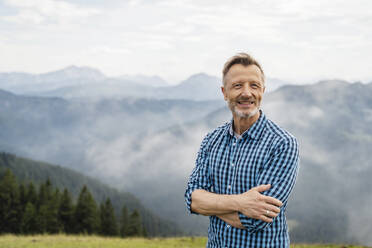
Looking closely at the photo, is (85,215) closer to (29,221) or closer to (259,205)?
(29,221)

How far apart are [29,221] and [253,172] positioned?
6531 cm

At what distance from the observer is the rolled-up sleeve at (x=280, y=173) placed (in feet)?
15.0

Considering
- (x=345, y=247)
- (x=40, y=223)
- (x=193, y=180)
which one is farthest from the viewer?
(x=40, y=223)

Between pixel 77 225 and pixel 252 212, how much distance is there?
6570 centimetres

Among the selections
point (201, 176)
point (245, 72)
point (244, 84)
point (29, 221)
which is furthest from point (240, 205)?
point (29, 221)

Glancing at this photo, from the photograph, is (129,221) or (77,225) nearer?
(77,225)

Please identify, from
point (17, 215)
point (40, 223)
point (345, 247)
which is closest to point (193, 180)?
point (345, 247)

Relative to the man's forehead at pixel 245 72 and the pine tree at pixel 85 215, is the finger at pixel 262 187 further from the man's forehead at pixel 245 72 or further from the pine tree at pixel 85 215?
the pine tree at pixel 85 215

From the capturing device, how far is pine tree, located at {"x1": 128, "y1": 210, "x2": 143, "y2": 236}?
72.1 meters

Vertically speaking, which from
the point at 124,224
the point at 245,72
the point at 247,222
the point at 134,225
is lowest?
the point at 124,224

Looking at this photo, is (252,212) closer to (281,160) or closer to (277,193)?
(277,193)

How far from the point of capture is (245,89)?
15.7ft

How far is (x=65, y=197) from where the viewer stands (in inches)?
2598

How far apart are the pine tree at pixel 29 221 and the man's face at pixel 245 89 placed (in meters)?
64.4
